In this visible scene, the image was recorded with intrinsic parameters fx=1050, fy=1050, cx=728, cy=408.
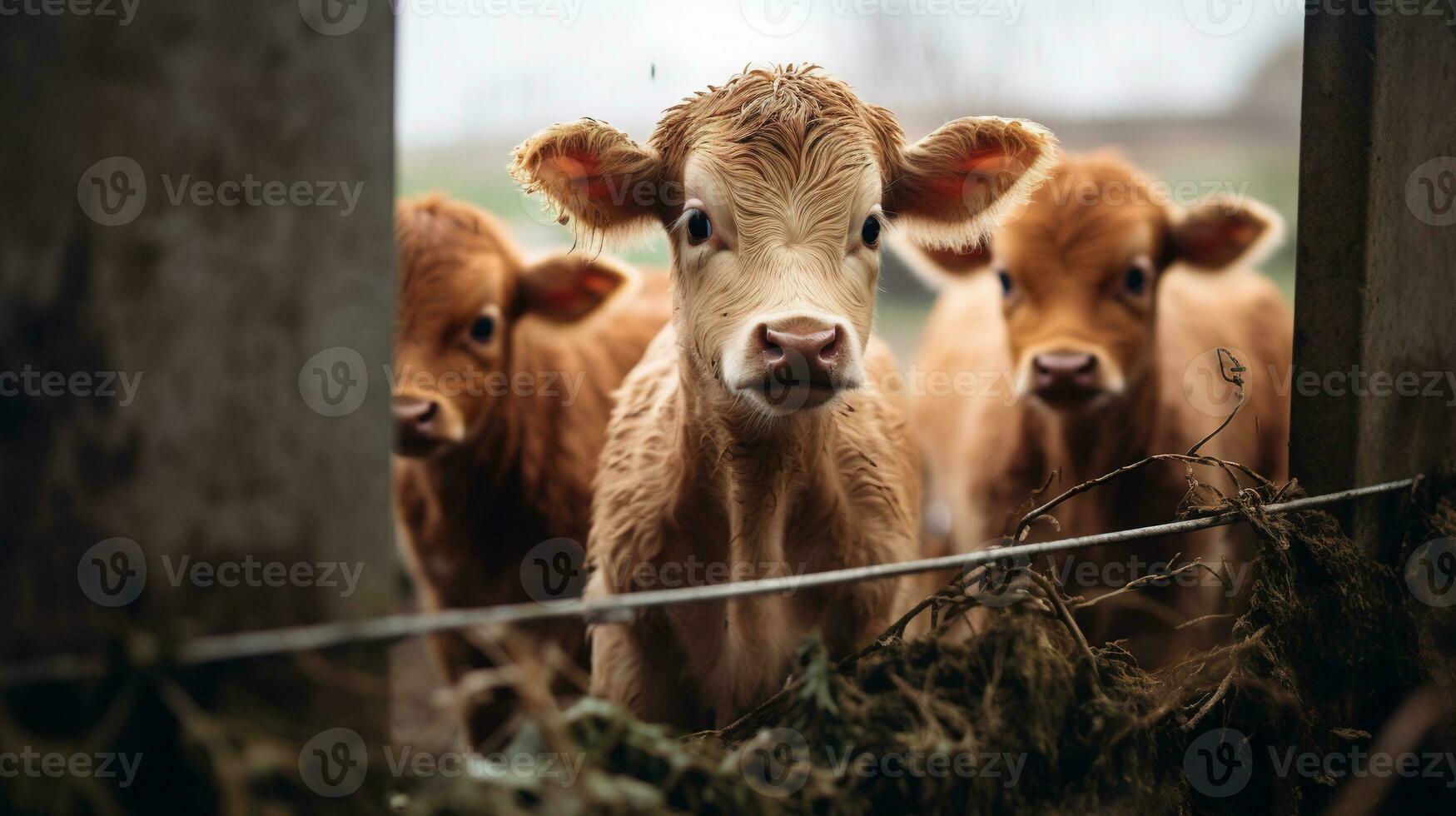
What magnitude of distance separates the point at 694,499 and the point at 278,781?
1642 mm

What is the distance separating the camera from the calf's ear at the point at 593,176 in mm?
3031

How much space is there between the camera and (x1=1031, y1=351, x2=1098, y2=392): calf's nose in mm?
4109

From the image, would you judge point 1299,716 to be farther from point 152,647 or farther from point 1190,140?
point 1190,140

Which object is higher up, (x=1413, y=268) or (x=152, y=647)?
(x=1413, y=268)

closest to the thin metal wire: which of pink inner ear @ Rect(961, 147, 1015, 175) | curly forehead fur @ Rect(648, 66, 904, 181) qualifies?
curly forehead fur @ Rect(648, 66, 904, 181)

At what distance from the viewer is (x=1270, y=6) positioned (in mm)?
4160

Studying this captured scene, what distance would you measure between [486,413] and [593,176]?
1.27 m

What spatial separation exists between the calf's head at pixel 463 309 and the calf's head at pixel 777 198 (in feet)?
3.10

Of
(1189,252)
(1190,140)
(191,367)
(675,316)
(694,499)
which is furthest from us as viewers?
(1190,140)

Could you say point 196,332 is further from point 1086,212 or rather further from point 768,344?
point 1086,212

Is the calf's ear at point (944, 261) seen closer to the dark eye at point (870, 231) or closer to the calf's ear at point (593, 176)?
the dark eye at point (870, 231)

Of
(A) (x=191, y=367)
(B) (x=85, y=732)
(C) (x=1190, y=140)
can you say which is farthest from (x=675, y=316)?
(C) (x=1190, y=140)

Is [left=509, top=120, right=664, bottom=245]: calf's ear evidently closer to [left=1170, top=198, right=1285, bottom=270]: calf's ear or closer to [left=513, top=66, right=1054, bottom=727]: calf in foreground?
[left=513, top=66, right=1054, bottom=727]: calf in foreground

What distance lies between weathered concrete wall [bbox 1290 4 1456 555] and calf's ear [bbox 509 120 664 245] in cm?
191
